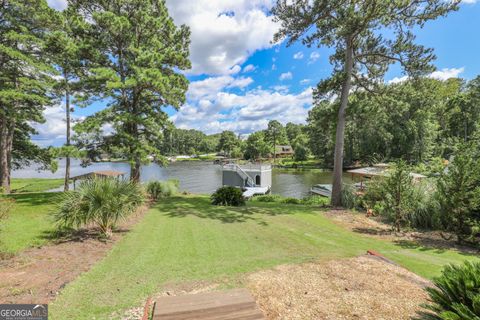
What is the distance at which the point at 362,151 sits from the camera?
126ft

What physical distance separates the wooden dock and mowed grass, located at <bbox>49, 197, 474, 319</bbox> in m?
0.67

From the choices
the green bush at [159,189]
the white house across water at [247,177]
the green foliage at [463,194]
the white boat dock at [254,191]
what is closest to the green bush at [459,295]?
the green foliage at [463,194]

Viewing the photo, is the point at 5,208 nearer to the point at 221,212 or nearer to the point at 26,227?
the point at 26,227

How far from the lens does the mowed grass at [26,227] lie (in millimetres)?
5686

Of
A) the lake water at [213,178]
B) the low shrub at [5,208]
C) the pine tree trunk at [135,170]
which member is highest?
the pine tree trunk at [135,170]

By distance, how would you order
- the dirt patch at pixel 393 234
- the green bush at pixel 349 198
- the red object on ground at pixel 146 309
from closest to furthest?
1. the red object on ground at pixel 146 309
2. the dirt patch at pixel 393 234
3. the green bush at pixel 349 198

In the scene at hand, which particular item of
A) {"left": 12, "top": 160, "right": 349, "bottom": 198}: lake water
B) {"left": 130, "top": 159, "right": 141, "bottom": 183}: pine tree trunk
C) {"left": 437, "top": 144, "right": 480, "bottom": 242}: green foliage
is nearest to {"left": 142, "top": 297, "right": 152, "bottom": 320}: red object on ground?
{"left": 437, "top": 144, "right": 480, "bottom": 242}: green foliage

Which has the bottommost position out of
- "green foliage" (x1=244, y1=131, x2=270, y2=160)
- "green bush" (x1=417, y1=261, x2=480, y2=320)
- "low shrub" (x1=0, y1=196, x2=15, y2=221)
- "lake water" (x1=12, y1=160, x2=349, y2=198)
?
"lake water" (x1=12, y1=160, x2=349, y2=198)

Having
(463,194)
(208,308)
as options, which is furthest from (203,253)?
(463,194)

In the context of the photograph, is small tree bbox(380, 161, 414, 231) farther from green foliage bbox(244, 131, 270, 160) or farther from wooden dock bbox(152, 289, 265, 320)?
green foliage bbox(244, 131, 270, 160)

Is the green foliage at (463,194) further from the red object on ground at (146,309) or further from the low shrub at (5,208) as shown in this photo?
the low shrub at (5,208)

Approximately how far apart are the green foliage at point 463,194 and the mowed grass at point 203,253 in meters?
1.33

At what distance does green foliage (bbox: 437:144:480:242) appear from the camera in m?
6.42

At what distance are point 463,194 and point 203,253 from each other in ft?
23.2
